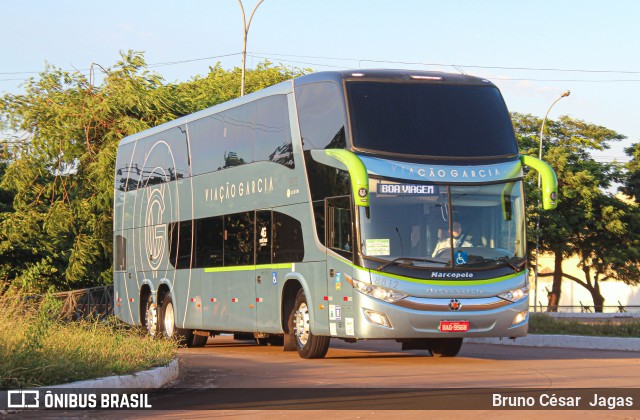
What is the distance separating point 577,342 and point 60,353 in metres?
12.5

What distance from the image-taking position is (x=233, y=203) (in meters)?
20.6

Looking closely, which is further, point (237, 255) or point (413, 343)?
point (237, 255)

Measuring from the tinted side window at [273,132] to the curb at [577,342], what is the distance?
5.87 metres

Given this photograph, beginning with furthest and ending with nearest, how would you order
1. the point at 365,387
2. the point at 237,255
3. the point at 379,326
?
1. the point at 237,255
2. the point at 379,326
3. the point at 365,387

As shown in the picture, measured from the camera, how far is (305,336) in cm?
1817

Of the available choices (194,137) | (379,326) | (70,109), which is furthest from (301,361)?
(70,109)

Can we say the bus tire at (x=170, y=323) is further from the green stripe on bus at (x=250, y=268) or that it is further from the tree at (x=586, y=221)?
the tree at (x=586, y=221)

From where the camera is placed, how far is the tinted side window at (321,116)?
55.5 feet

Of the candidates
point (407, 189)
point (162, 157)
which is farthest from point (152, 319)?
point (407, 189)

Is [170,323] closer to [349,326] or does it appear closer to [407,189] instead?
[349,326]

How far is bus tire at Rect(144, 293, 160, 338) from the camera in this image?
24531 mm

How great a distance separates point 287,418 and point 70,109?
84.2ft

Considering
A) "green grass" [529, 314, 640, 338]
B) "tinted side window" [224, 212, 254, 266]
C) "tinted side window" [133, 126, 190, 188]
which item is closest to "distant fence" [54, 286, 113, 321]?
"tinted side window" [133, 126, 190, 188]

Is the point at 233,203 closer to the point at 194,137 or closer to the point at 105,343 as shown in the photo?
the point at 194,137
